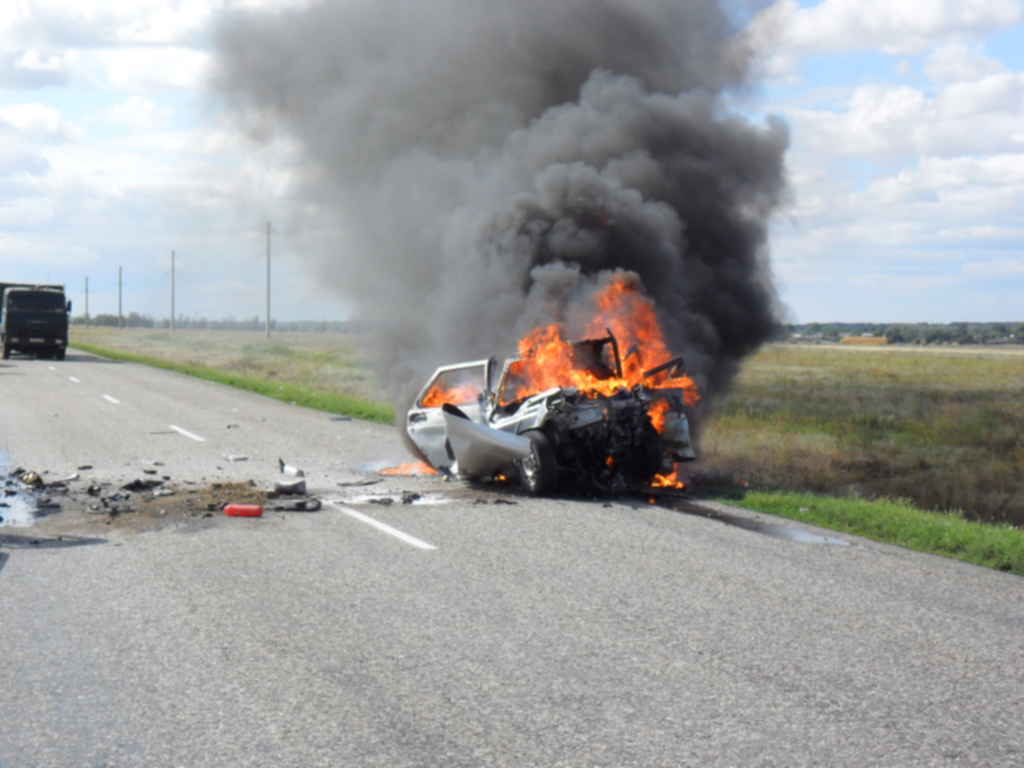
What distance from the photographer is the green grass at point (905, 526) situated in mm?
8250

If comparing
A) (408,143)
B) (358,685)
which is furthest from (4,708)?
(408,143)

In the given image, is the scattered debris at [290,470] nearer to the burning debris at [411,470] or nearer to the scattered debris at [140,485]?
the burning debris at [411,470]

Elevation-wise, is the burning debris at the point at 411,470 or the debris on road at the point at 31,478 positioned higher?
the debris on road at the point at 31,478

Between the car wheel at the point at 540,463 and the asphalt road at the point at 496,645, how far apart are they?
0.62 m

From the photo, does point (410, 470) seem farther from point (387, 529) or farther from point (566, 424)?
point (387, 529)

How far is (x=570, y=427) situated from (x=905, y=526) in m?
3.11

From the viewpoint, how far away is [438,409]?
39.4ft

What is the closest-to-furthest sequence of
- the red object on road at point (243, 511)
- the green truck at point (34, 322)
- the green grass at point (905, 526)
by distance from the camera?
the green grass at point (905, 526) → the red object on road at point (243, 511) → the green truck at point (34, 322)

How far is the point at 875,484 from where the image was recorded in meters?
13.5

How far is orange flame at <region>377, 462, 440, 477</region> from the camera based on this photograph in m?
12.5

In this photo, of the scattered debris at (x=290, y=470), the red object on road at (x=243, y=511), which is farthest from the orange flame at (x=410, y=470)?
the red object on road at (x=243, y=511)

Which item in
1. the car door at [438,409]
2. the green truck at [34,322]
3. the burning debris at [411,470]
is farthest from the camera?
the green truck at [34,322]

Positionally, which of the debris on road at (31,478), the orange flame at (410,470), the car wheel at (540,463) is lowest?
the orange flame at (410,470)

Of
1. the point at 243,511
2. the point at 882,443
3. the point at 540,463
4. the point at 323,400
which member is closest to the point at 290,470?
the point at 243,511
